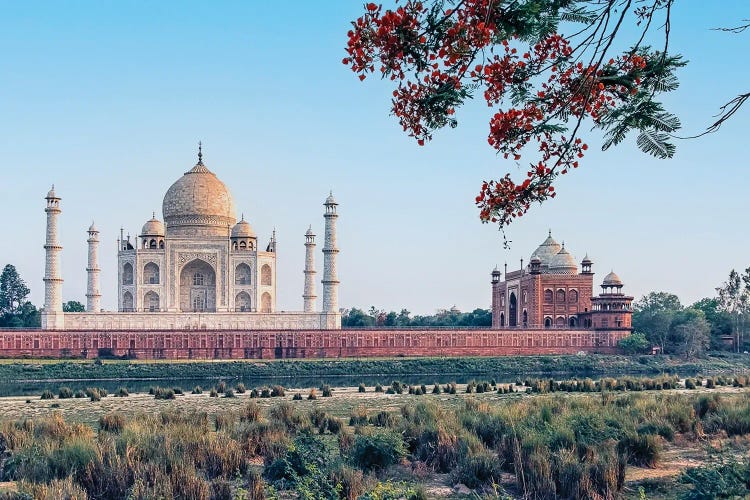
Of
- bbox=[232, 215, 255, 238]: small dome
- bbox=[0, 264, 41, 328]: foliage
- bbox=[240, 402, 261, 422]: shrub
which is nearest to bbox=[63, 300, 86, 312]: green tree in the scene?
bbox=[0, 264, 41, 328]: foliage

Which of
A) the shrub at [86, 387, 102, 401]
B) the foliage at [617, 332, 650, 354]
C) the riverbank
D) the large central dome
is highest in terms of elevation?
the large central dome

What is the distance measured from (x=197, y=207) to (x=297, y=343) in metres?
13.5

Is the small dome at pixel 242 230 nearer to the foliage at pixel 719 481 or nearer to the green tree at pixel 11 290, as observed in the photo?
the green tree at pixel 11 290

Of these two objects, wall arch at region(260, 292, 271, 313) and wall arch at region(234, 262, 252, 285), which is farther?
wall arch at region(260, 292, 271, 313)

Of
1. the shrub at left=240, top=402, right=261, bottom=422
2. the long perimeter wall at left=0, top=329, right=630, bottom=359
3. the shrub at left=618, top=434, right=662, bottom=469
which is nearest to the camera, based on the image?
the shrub at left=618, top=434, right=662, bottom=469

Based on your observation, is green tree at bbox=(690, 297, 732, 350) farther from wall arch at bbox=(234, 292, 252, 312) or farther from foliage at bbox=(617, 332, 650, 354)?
wall arch at bbox=(234, 292, 252, 312)

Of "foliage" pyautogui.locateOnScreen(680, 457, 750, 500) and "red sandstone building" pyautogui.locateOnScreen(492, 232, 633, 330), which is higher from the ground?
"red sandstone building" pyautogui.locateOnScreen(492, 232, 633, 330)

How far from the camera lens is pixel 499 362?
4988cm

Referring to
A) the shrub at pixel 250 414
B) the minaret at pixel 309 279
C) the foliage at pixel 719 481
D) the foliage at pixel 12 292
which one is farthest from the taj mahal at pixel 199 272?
the foliage at pixel 719 481

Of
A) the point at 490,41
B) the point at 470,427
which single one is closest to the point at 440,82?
the point at 490,41

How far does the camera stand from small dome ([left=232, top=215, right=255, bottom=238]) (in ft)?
193

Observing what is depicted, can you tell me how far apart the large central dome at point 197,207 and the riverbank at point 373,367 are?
1402cm

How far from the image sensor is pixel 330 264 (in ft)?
178

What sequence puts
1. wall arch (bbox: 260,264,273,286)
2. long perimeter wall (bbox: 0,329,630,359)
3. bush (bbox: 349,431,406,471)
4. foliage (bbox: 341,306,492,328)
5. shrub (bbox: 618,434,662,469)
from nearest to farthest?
bush (bbox: 349,431,406,471), shrub (bbox: 618,434,662,469), long perimeter wall (bbox: 0,329,630,359), wall arch (bbox: 260,264,273,286), foliage (bbox: 341,306,492,328)
